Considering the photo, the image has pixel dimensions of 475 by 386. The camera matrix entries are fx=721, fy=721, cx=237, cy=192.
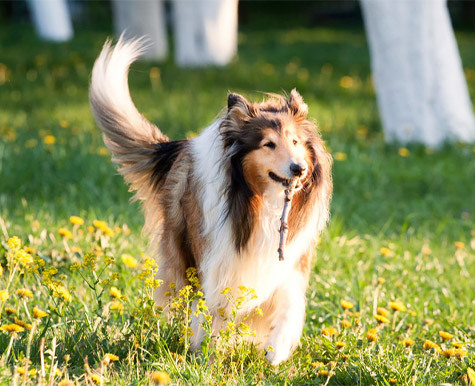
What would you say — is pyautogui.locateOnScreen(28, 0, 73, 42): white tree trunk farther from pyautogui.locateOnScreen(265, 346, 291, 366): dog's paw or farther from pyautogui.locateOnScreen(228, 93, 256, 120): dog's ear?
pyautogui.locateOnScreen(265, 346, 291, 366): dog's paw

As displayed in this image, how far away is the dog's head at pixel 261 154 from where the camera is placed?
9.93ft

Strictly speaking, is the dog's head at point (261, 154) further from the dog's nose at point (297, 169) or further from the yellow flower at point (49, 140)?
the yellow flower at point (49, 140)

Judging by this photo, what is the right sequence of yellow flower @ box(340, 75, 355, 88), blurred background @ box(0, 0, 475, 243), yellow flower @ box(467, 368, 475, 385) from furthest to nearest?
yellow flower @ box(340, 75, 355, 88), blurred background @ box(0, 0, 475, 243), yellow flower @ box(467, 368, 475, 385)

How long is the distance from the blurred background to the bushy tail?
0.81 meters

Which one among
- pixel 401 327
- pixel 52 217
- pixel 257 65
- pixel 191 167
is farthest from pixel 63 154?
pixel 257 65

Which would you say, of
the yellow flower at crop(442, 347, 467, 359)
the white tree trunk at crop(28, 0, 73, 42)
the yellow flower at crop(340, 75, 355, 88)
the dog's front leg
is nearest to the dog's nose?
the dog's front leg

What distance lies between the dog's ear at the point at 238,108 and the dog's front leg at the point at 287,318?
0.78 meters

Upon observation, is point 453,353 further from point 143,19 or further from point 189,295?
point 143,19

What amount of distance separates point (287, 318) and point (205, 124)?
4.82 metres

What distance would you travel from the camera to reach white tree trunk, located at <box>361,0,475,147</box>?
7258mm

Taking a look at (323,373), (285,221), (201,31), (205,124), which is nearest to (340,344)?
(323,373)

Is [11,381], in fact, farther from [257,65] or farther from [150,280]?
[257,65]

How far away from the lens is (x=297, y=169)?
9.55 feet

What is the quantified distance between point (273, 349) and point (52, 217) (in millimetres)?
2297
